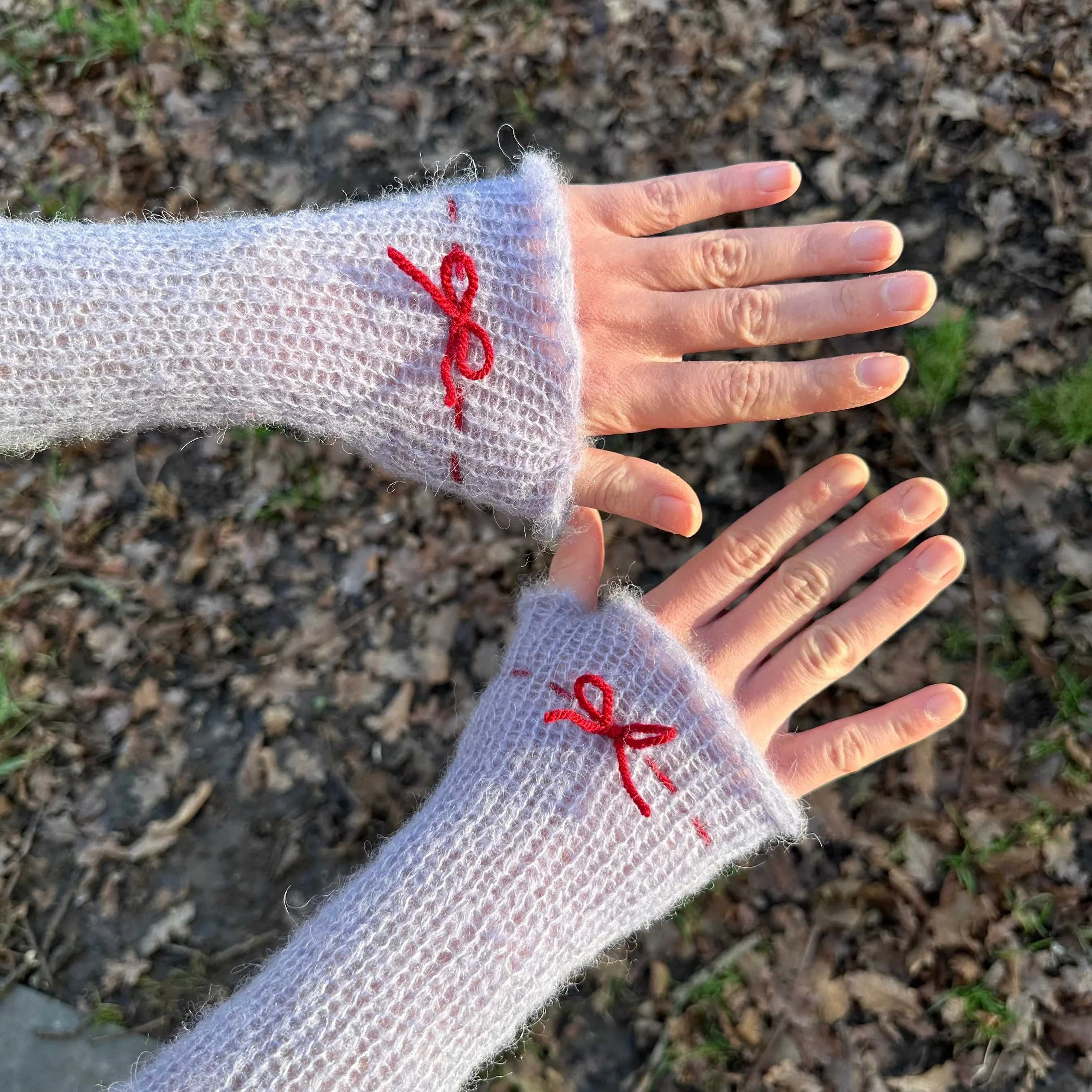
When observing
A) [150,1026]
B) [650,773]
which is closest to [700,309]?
[650,773]

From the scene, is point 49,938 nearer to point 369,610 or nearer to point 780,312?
point 369,610

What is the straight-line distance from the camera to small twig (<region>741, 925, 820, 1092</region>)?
2.36 m

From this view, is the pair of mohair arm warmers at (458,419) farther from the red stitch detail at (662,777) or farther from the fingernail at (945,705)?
the fingernail at (945,705)

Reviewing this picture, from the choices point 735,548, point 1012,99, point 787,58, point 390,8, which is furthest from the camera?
point 390,8

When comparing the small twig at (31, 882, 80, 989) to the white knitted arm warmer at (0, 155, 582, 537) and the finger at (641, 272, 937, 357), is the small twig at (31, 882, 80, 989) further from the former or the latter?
the finger at (641, 272, 937, 357)

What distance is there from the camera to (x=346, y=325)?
6.38 feet

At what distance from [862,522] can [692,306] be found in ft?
2.31

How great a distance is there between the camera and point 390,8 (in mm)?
3166

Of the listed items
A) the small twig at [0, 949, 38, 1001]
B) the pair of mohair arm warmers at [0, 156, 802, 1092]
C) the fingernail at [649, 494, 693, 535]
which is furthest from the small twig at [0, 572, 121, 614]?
the fingernail at [649, 494, 693, 535]

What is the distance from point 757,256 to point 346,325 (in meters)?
1.02

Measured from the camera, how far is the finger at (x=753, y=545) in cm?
218

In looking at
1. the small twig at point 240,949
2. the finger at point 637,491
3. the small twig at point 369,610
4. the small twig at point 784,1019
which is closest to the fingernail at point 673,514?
the finger at point 637,491

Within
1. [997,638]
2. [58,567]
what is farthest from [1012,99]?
[58,567]

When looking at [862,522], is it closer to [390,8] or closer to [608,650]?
[608,650]
